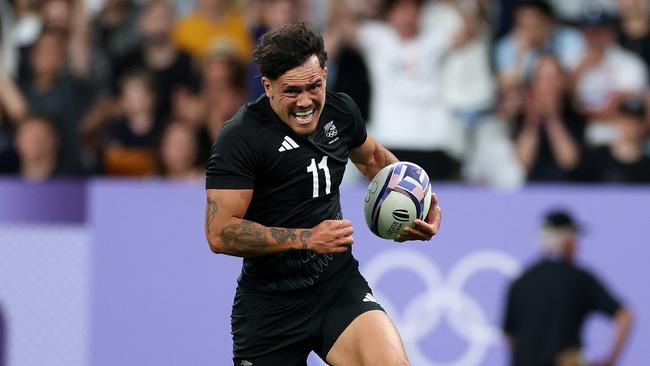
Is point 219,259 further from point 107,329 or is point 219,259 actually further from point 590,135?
point 590,135

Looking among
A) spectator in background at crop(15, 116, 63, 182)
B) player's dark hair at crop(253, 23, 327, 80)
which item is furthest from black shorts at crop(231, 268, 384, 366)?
spectator in background at crop(15, 116, 63, 182)

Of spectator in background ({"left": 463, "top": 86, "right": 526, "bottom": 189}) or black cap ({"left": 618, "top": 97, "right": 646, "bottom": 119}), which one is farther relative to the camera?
spectator in background ({"left": 463, "top": 86, "right": 526, "bottom": 189})

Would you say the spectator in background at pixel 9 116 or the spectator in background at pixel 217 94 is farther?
the spectator in background at pixel 9 116

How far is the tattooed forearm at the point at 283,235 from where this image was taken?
19.8 feet

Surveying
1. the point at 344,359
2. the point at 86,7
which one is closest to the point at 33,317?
the point at 86,7

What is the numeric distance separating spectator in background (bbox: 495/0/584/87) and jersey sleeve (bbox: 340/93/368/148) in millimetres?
4182

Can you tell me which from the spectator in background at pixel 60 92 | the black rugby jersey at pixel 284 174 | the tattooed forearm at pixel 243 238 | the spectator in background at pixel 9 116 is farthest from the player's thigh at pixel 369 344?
the spectator in background at pixel 9 116

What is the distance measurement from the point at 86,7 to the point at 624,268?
5.48m

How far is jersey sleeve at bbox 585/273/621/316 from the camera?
1037cm

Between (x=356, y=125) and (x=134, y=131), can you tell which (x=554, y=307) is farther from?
(x=356, y=125)

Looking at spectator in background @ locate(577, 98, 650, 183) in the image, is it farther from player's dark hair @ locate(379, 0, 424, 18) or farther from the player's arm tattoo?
the player's arm tattoo

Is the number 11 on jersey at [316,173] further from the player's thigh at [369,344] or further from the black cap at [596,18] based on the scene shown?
the black cap at [596,18]

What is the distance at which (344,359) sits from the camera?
6.28 meters

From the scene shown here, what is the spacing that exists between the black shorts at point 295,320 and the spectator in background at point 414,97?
14.1 feet
